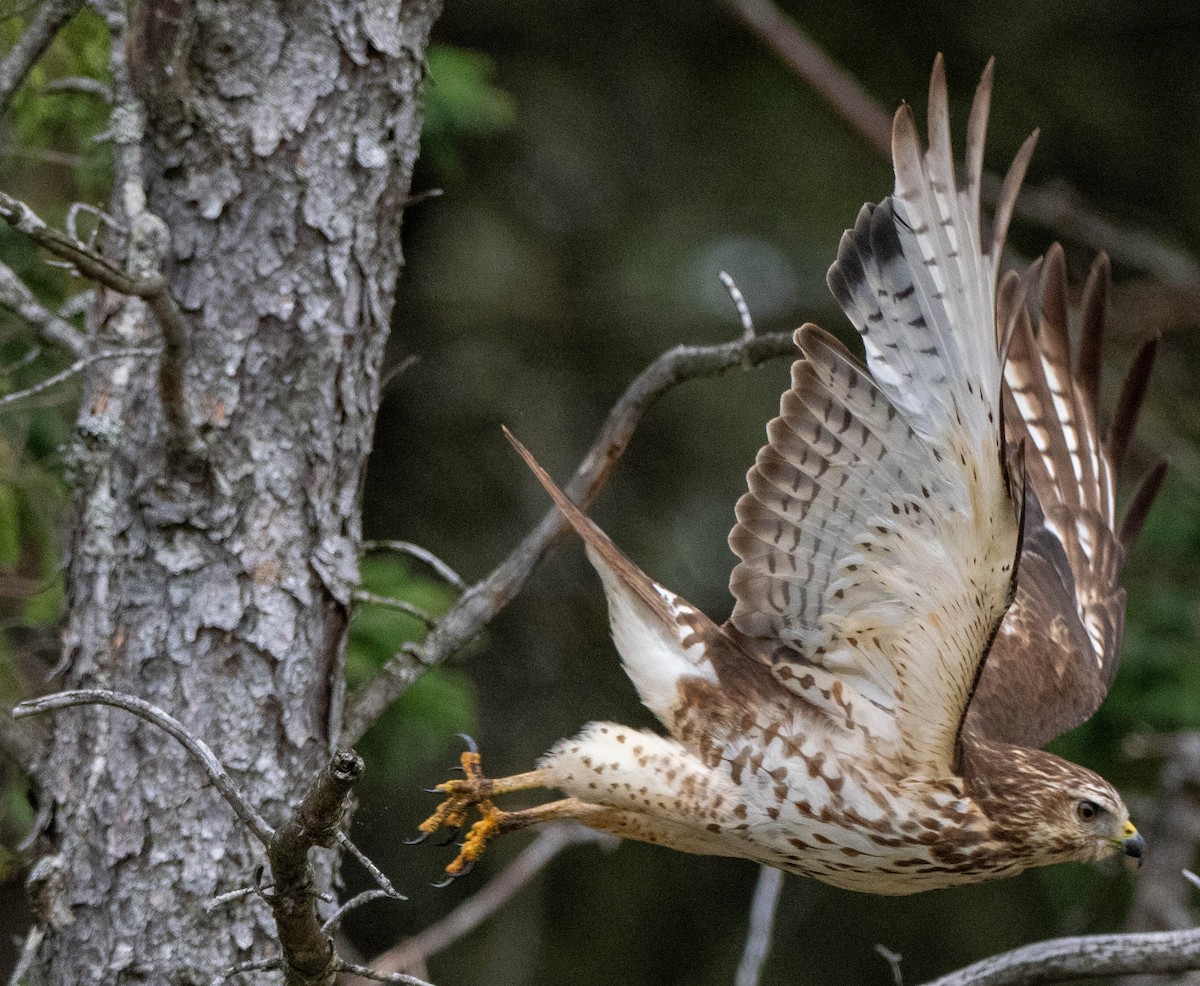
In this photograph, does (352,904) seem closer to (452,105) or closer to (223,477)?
(223,477)

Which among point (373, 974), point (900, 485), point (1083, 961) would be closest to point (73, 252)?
point (373, 974)

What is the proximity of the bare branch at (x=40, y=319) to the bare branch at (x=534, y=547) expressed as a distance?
90 centimetres

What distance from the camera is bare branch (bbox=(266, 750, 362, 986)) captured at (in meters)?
1.95

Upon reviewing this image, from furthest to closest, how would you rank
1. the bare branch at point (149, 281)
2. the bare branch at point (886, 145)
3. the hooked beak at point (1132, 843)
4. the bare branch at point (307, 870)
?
the bare branch at point (886, 145) → the hooked beak at point (1132, 843) → the bare branch at point (149, 281) → the bare branch at point (307, 870)

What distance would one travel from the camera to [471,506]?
5613mm

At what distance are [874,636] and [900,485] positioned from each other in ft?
1.33

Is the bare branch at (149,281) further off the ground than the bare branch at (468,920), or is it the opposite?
the bare branch at (149,281)

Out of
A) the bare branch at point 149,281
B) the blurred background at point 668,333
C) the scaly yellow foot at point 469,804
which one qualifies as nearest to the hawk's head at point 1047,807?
the scaly yellow foot at point 469,804

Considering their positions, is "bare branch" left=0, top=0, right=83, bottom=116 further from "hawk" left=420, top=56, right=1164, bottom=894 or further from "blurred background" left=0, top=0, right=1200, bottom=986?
"blurred background" left=0, top=0, right=1200, bottom=986

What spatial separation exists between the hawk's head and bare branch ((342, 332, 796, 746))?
1.03 m

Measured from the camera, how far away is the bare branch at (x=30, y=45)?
2.73m

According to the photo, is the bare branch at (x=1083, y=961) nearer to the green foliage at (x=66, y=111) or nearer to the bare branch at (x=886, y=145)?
the green foliage at (x=66, y=111)

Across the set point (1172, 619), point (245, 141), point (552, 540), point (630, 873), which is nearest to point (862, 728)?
point (552, 540)

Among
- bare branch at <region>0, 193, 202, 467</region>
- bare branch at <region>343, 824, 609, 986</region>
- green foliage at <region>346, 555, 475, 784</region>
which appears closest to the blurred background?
green foliage at <region>346, 555, 475, 784</region>
